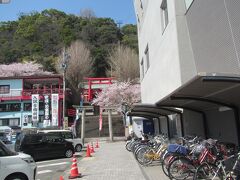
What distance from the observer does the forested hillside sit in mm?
72750

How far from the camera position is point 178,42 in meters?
15.1

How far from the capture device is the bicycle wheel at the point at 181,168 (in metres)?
10.1

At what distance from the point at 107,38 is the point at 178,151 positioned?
67734 mm

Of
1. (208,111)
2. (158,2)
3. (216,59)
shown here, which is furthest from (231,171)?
(158,2)

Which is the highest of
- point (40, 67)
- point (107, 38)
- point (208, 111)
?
point (107, 38)

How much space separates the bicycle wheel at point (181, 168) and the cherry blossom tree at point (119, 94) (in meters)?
40.3

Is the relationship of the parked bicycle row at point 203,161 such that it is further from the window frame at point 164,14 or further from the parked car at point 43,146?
the parked car at point 43,146

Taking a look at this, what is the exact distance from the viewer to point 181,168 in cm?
1027

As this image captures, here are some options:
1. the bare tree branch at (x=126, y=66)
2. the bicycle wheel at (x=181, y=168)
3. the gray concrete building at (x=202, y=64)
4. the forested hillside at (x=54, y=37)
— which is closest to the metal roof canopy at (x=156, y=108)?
the gray concrete building at (x=202, y=64)

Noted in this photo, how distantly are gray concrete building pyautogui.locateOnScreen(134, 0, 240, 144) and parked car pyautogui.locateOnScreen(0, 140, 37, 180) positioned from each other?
465cm

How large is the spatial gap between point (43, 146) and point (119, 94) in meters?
32.4

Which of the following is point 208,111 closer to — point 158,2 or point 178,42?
point 178,42

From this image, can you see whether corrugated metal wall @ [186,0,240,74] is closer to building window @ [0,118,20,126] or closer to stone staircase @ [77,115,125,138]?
stone staircase @ [77,115,125,138]

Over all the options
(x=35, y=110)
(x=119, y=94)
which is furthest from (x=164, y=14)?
(x=119, y=94)
